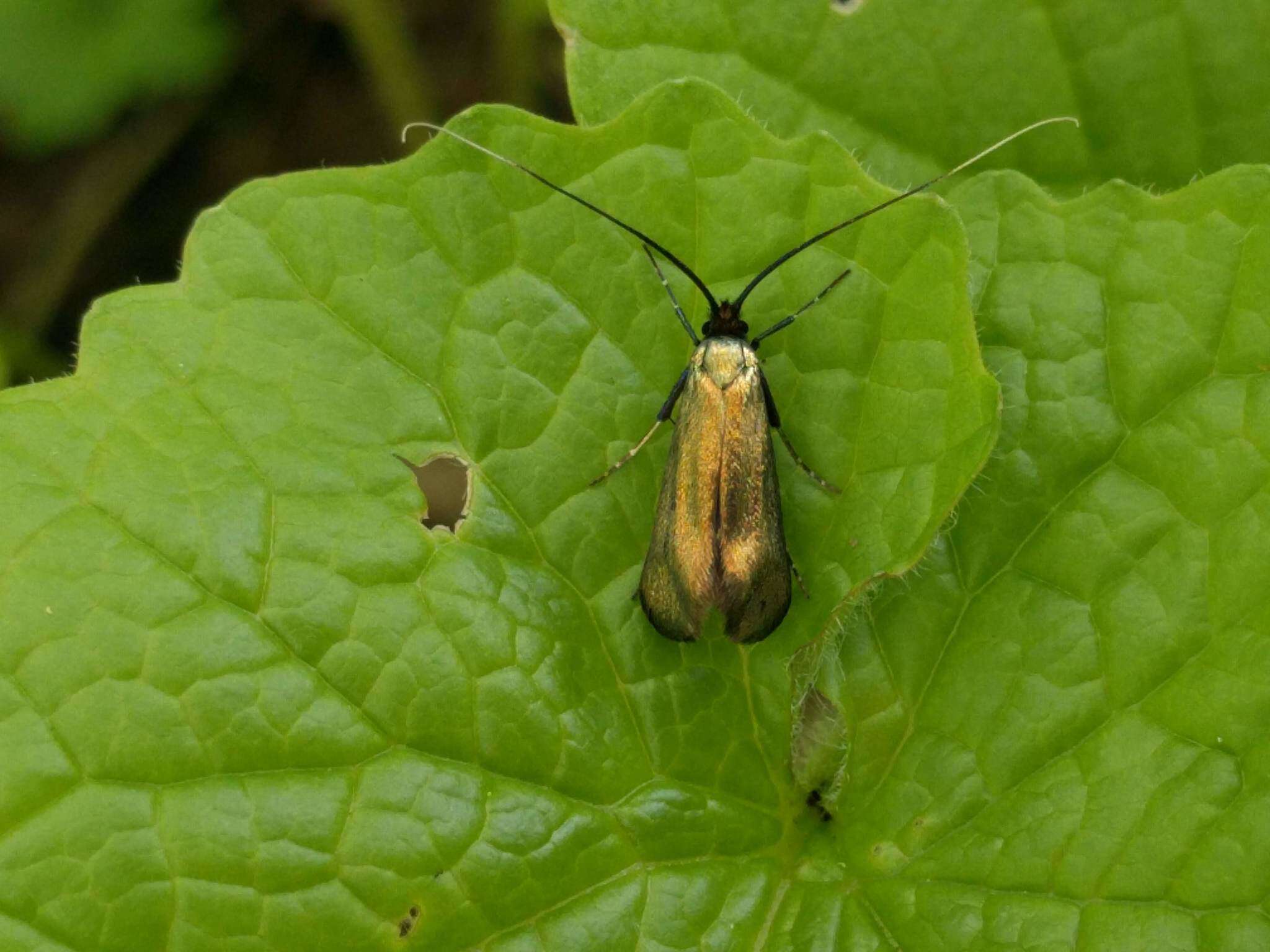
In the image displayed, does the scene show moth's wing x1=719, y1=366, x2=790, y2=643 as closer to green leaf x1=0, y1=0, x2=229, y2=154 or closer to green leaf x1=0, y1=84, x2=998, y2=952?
green leaf x1=0, y1=84, x2=998, y2=952

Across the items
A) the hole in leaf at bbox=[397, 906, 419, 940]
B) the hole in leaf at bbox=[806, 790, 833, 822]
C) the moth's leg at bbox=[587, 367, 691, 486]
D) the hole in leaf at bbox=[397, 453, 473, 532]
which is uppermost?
the moth's leg at bbox=[587, 367, 691, 486]

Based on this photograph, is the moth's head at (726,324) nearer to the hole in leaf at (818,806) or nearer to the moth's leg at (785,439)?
the moth's leg at (785,439)

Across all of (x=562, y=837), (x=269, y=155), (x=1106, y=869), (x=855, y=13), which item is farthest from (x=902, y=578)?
(x=269, y=155)

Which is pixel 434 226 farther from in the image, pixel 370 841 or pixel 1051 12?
pixel 1051 12

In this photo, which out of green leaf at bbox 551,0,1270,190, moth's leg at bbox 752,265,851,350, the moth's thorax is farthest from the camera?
green leaf at bbox 551,0,1270,190

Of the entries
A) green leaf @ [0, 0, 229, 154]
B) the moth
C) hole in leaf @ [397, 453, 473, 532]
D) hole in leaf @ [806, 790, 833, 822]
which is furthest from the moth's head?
green leaf @ [0, 0, 229, 154]

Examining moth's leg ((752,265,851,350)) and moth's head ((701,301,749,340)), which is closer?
moth's leg ((752,265,851,350))

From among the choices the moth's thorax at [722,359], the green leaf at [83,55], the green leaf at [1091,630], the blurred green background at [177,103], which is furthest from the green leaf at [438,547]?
the green leaf at [83,55]
